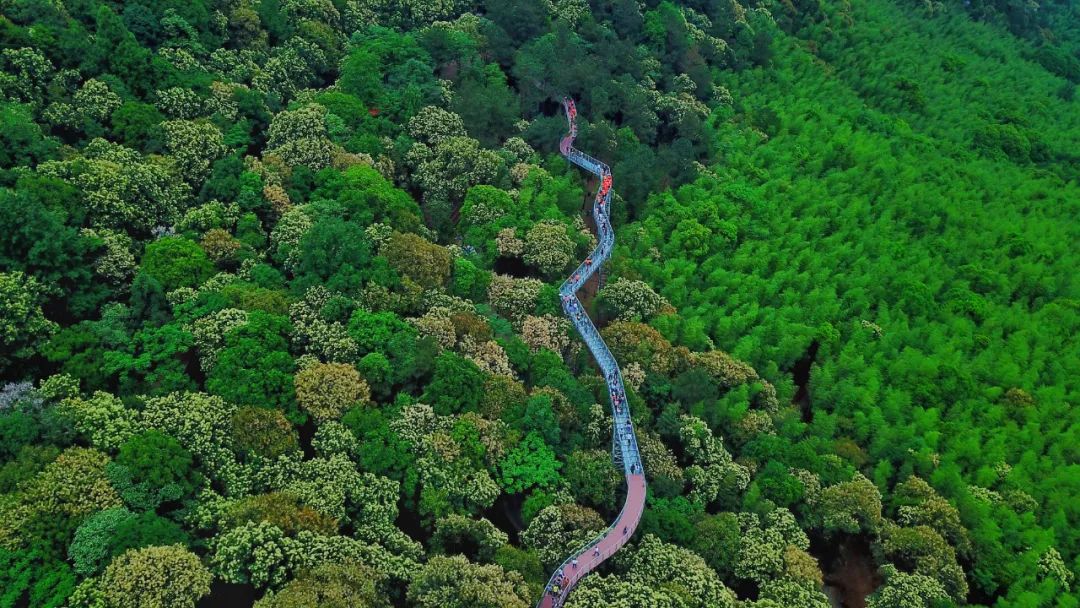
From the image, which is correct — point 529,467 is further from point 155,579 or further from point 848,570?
point 848,570

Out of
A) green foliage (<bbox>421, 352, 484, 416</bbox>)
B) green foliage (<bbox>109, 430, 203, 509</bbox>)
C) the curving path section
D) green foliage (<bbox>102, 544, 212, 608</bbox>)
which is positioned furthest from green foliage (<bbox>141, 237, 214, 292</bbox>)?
the curving path section

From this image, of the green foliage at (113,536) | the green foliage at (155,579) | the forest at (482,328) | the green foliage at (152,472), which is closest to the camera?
the green foliage at (155,579)

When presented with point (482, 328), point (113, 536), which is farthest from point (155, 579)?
point (482, 328)

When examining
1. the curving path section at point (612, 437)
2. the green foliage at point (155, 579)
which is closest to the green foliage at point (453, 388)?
the curving path section at point (612, 437)


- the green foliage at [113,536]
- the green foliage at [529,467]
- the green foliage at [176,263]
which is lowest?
the green foliage at [113,536]

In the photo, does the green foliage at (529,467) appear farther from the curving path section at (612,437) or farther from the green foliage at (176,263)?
the green foliage at (176,263)

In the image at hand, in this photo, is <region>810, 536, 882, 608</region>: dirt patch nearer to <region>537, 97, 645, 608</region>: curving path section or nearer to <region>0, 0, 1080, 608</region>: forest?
<region>0, 0, 1080, 608</region>: forest

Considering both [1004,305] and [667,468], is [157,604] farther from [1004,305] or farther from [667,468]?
[1004,305]
